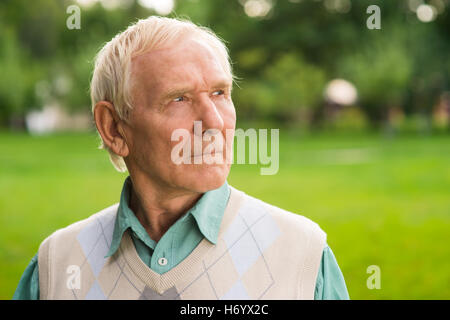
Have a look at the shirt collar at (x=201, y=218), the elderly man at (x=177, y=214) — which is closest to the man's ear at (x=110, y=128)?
the elderly man at (x=177, y=214)

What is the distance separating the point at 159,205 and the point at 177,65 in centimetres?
32

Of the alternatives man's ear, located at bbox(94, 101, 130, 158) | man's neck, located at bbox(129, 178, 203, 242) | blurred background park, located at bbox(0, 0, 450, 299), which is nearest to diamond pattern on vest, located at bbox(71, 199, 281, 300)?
man's neck, located at bbox(129, 178, 203, 242)

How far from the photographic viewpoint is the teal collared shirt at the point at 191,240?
1091 mm

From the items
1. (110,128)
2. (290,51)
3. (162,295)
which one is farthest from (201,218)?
(290,51)

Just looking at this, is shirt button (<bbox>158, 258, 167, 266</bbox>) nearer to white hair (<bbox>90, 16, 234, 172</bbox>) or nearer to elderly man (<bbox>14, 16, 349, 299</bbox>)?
elderly man (<bbox>14, 16, 349, 299</bbox>)

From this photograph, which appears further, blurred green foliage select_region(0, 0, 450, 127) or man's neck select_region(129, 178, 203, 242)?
blurred green foliage select_region(0, 0, 450, 127)

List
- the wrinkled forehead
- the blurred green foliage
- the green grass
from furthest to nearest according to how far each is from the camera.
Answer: the blurred green foliage → the green grass → the wrinkled forehead

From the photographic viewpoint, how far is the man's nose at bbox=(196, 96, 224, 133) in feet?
3.38

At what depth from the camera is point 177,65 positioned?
1012mm

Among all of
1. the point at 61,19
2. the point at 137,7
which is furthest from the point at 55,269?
the point at 61,19

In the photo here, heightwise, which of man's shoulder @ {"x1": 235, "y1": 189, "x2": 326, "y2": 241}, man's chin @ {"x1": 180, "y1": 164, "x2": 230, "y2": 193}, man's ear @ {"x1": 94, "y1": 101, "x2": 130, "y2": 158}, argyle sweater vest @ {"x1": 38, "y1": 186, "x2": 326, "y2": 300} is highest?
man's ear @ {"x1": 94, "y1": 101, "x2": 130, "y2": 158}

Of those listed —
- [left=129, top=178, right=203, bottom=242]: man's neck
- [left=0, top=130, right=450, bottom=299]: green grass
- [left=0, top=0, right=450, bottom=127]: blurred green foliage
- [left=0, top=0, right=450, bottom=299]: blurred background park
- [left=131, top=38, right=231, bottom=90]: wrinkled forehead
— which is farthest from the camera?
[left=0, top=0, right=450, bottom=127]: blurred green foliage

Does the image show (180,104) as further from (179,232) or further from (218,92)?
(179,232)
